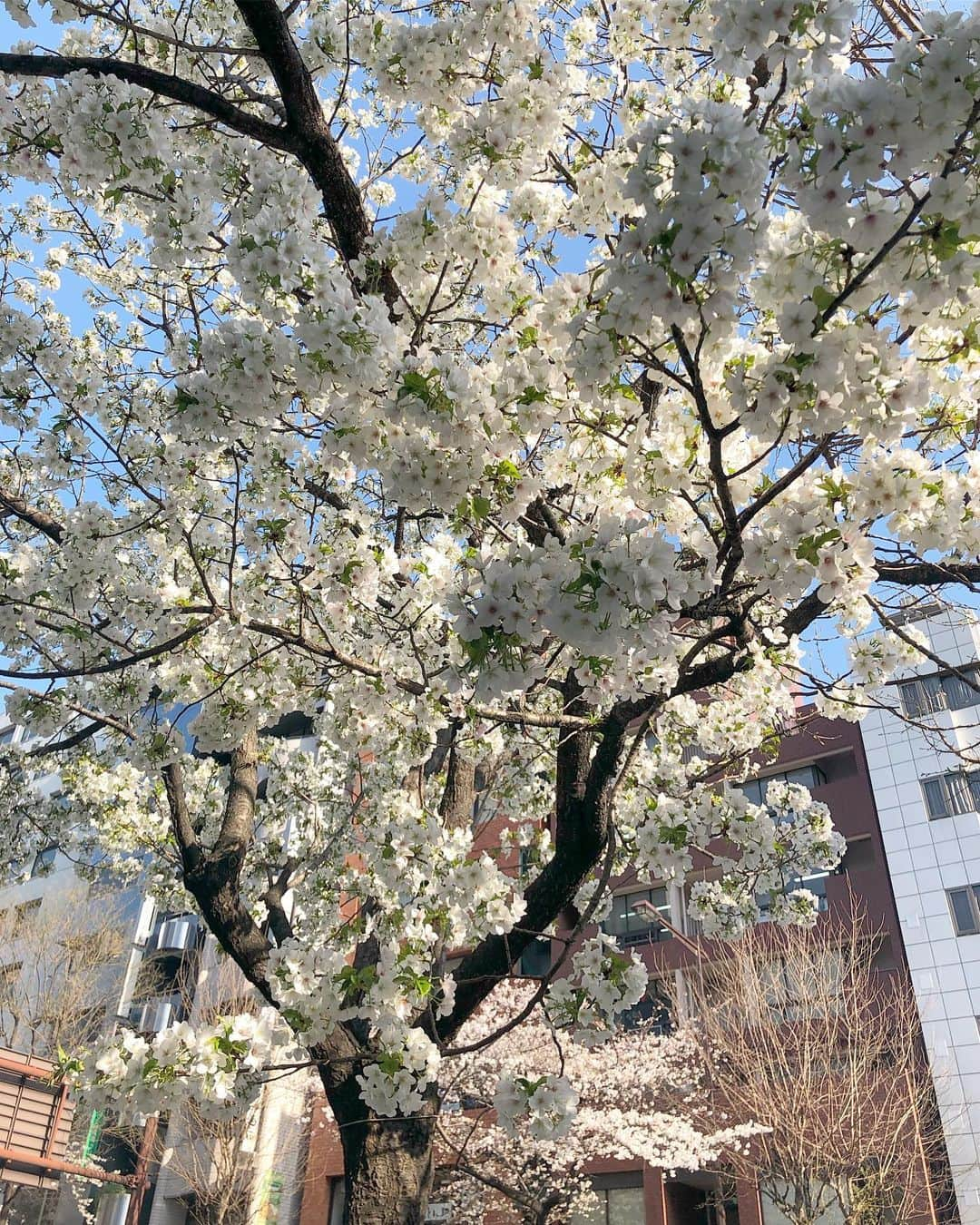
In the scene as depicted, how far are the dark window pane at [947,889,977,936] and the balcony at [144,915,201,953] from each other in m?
19.4

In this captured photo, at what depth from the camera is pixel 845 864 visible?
20.7 m

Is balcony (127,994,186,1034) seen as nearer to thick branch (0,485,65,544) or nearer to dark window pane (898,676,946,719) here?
dark window pane (898,676,946,719)

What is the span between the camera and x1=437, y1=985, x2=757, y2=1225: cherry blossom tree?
47.0 feet

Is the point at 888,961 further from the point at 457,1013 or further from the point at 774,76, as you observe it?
the point at 774,76

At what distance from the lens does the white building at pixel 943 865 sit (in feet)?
53.2

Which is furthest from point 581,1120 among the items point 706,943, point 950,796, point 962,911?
point 950,796

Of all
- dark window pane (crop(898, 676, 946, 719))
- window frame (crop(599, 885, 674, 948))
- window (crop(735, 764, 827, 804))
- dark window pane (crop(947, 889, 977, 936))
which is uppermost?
dark window pane (crop(898, 676, 946, 719))

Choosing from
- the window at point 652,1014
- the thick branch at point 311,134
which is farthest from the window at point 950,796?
the thick branch at point 311,134

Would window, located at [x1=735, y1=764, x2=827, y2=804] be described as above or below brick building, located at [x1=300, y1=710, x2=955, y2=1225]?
above

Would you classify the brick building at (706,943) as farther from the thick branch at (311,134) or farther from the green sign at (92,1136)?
the thick branch at (311,134)

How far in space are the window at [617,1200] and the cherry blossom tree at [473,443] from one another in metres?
15.4

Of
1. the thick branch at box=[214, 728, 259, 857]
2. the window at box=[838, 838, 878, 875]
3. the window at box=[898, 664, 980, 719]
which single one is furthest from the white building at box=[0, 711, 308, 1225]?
the window at box=[898, 664, 980, 719]

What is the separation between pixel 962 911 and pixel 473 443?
760 inches

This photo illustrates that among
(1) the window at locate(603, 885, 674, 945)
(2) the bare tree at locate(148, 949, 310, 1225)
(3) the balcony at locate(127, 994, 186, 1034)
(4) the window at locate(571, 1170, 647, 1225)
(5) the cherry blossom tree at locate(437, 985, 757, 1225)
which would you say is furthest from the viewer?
(3) the balcony at locate(127, 994, 186, 1034)
